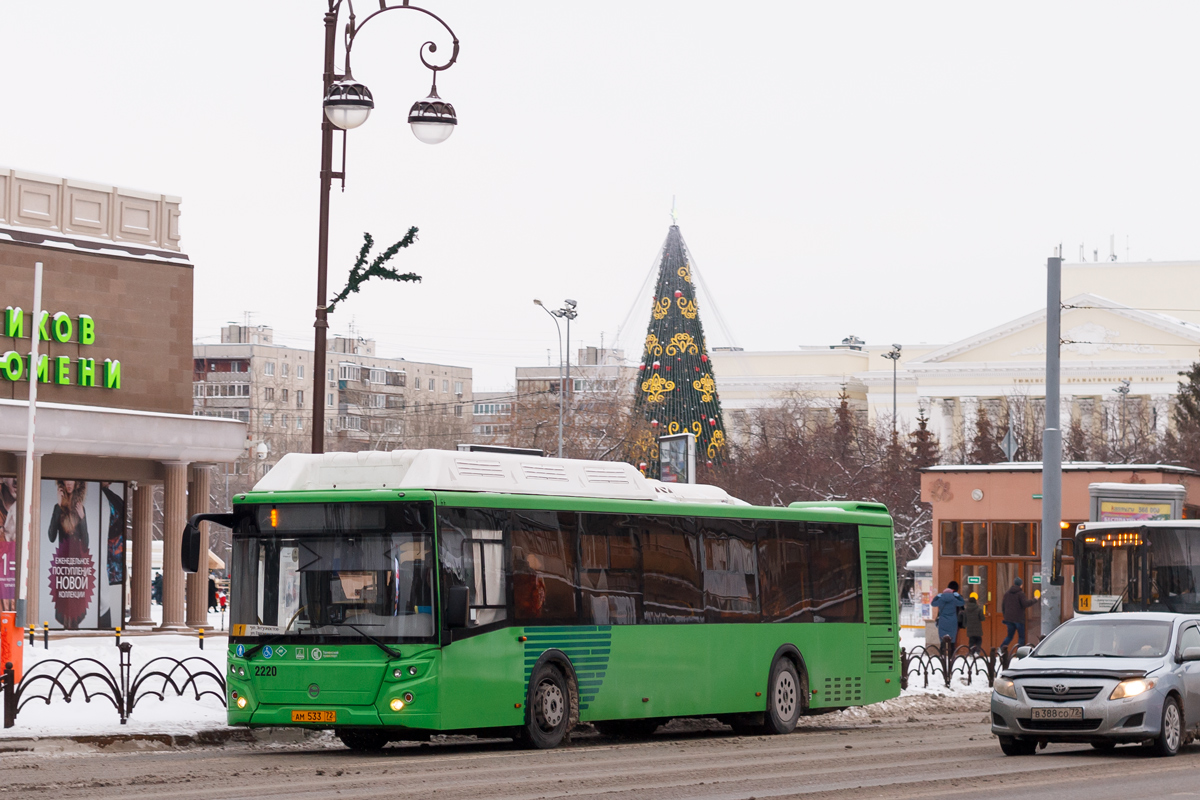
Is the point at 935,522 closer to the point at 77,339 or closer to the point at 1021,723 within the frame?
the point at 77,339

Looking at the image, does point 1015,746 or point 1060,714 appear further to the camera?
point 1015,746

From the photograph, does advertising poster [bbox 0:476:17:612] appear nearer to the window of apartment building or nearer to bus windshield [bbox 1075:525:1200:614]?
bus windshield [bbox 1075:525:1200:614]

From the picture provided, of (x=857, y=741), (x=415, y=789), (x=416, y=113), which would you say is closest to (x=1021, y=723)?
(x=857, y=741)

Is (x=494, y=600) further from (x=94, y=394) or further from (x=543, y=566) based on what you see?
(x=94, y=394)

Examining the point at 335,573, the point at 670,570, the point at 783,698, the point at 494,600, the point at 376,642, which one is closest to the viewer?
the point at 376,642

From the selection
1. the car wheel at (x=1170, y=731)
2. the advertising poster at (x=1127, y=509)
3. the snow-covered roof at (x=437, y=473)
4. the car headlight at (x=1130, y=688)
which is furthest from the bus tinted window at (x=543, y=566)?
the advertising poster at (x=1127, y=509)

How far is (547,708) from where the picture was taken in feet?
62.2

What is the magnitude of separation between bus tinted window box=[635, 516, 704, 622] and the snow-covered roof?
0.70 meters

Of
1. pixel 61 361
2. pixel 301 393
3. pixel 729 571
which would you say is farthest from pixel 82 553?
pixel 301 393

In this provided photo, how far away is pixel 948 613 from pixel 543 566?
1674cm

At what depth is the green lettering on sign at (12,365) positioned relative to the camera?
32.7 meters

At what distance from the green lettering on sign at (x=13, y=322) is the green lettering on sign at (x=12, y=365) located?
1.04 feet

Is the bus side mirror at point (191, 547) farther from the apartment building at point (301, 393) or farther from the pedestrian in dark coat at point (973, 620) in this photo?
the apartment building at point (301, 393)

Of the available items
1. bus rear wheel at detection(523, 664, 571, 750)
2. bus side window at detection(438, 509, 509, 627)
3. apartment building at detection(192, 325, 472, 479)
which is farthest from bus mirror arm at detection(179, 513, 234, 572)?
apartment building at detection(192, 325, 472, 479)
